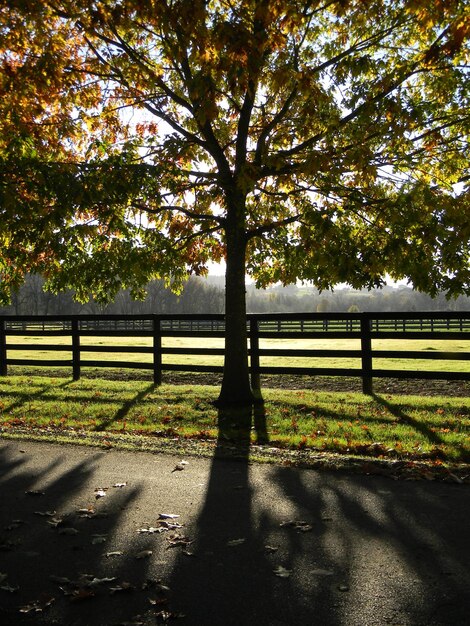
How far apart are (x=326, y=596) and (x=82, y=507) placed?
2495mm

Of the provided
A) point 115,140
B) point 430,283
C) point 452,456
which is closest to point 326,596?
point 452,456

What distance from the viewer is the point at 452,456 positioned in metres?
6.43

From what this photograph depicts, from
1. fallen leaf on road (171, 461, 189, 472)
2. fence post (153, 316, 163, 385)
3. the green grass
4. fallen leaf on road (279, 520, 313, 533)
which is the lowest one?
the green grass

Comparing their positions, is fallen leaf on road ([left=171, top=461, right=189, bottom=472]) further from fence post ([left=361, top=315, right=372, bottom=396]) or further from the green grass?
fence post ([left=361, top=315, right=372, bottom=396])

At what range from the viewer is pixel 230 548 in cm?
392

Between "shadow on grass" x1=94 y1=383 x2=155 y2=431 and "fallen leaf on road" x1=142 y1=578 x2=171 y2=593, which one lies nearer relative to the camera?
"fallen leaf on road" x1=142 y1=578 x2=171 y2=593

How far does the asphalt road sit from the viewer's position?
312 cm

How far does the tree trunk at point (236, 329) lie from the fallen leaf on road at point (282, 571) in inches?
245

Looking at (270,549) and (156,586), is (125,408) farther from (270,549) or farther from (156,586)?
(156,586)

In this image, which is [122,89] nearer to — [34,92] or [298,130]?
[34,92]

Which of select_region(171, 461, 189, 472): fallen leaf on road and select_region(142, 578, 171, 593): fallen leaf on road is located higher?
select_region(171, 461, 189, 472): fallen leaf on road

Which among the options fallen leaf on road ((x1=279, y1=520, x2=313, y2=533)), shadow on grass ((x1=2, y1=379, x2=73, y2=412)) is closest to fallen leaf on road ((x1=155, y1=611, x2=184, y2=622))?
fallen leaf on road ((x1=279, y1=520, x2=313, y2=533))

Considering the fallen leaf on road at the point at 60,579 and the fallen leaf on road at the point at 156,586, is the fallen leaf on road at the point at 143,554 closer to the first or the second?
the fallen leaf on road at the point at 156,586

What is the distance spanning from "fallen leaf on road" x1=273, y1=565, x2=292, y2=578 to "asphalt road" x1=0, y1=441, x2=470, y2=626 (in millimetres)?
11
